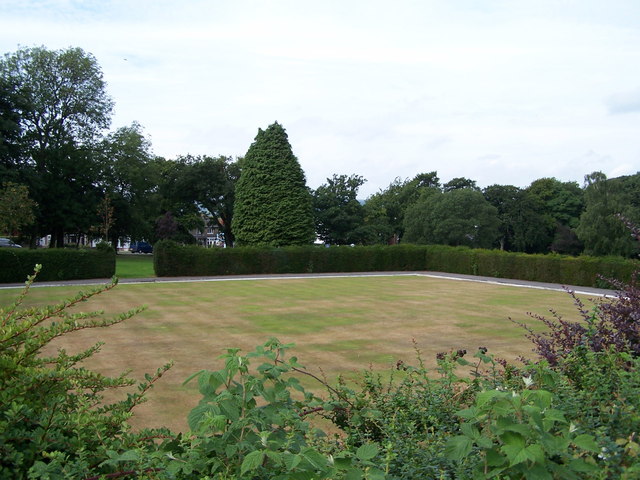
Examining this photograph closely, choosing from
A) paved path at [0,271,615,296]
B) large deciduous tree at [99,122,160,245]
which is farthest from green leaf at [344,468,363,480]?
large deciduous tree at [99,122,160,245]

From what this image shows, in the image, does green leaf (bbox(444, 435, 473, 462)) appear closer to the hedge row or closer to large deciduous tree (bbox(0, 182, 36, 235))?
the hedge row

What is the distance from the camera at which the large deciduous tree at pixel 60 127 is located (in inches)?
1314

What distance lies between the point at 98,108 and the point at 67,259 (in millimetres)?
18922

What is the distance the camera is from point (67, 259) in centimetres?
2139

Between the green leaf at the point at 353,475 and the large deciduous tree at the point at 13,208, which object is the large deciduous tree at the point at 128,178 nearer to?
the large deciduous tree at the point at 13,208

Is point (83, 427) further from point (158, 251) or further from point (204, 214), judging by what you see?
point (204, 214)

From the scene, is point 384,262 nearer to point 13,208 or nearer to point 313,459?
point 13,208

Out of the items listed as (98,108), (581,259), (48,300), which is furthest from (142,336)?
(98,108)

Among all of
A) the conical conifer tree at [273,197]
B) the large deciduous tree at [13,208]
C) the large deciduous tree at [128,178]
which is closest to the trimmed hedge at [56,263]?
the large deciduous tree at [13,208]

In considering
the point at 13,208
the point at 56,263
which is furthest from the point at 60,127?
the point at 56,263

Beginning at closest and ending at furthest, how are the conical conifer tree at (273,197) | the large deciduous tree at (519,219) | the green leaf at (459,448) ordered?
the green leaf at (459,448)
the conical conifer tree at (273,197)
the large deciduous tree at (519,219)

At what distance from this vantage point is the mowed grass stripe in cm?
770

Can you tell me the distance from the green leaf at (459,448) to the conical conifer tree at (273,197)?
3017 centimetres

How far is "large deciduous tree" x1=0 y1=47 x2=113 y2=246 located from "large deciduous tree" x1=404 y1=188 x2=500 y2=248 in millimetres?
31175
